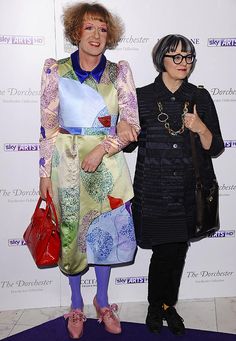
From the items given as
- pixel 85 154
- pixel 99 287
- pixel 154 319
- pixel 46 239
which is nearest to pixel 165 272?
pixel 154 319

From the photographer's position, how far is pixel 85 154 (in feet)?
6.75

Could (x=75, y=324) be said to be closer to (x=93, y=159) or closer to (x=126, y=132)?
(x=93, y=159)

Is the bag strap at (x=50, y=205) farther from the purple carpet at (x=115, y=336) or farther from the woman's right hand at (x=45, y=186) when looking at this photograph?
the purple carpet at (x=115, y=336)

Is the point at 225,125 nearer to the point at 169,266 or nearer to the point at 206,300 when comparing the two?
Result: the point at 169,266

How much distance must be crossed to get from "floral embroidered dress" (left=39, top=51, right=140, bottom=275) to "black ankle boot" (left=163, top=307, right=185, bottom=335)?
47cm

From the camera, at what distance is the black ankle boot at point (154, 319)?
2.29m

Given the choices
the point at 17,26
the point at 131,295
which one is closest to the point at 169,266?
Answer: the point at 131,295

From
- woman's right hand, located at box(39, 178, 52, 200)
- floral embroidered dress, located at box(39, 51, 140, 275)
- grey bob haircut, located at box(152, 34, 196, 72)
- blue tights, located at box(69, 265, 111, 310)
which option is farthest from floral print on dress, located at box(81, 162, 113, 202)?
grey bob haircut, located at box(152, 34, 196, 72)

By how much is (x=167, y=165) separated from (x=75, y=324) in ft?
3.33

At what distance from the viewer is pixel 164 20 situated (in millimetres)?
2340

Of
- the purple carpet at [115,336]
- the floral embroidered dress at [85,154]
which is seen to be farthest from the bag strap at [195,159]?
the purple carpet at [115,336]

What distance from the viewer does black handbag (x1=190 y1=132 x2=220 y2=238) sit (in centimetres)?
210

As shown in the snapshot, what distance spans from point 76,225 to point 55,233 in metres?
0.11

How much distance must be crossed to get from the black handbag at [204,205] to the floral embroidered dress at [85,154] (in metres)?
0.34
